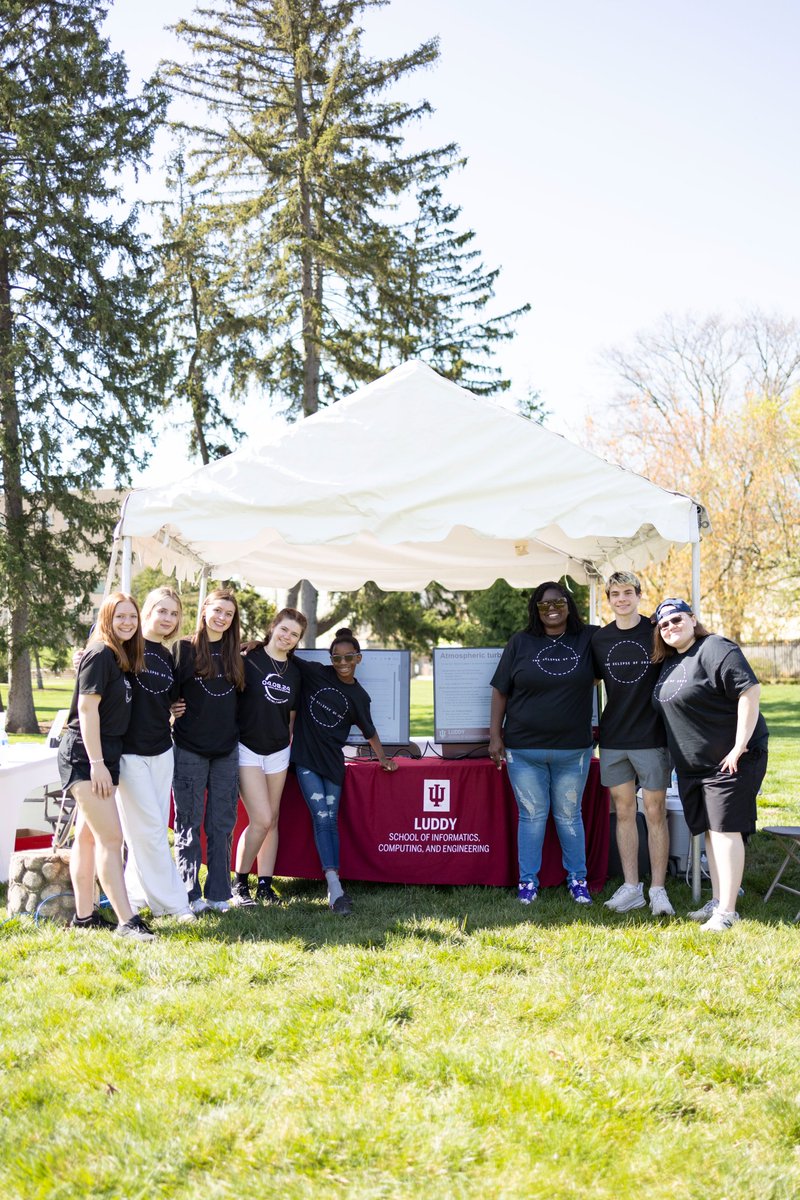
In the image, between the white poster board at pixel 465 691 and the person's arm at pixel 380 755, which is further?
the white poster board at pixel 465 691

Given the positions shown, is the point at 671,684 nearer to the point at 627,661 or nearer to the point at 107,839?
the point at 627,661

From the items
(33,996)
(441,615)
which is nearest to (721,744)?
(33,996)

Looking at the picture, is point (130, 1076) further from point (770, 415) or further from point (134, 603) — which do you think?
point (770, 415)

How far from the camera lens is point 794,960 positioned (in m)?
3.80

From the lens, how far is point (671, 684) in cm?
444

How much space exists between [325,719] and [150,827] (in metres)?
1.04

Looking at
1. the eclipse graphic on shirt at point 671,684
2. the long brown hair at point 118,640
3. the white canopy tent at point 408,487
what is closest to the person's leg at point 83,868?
the long brown hair at point 118,640

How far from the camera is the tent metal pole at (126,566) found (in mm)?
4930

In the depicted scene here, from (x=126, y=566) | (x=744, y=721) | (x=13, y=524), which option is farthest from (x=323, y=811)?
(x=13, y=524)

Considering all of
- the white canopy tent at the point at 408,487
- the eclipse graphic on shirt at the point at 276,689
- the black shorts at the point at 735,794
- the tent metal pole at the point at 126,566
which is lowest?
the black shorts at the point at 735,794

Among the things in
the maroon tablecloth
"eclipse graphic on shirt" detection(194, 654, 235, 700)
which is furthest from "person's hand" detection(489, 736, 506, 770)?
"eclipse graphic on shirt" detection(194, 654, 235, 700)

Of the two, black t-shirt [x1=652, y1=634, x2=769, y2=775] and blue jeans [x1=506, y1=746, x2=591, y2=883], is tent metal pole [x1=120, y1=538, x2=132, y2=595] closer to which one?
blue jeans [x1=506, y1=746, x2=591, y2=883]

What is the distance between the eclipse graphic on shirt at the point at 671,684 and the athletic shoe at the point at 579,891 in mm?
1039

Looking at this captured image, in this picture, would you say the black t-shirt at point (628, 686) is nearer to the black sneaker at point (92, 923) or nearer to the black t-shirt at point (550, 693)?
the black t-shirt at point (550, 693)
